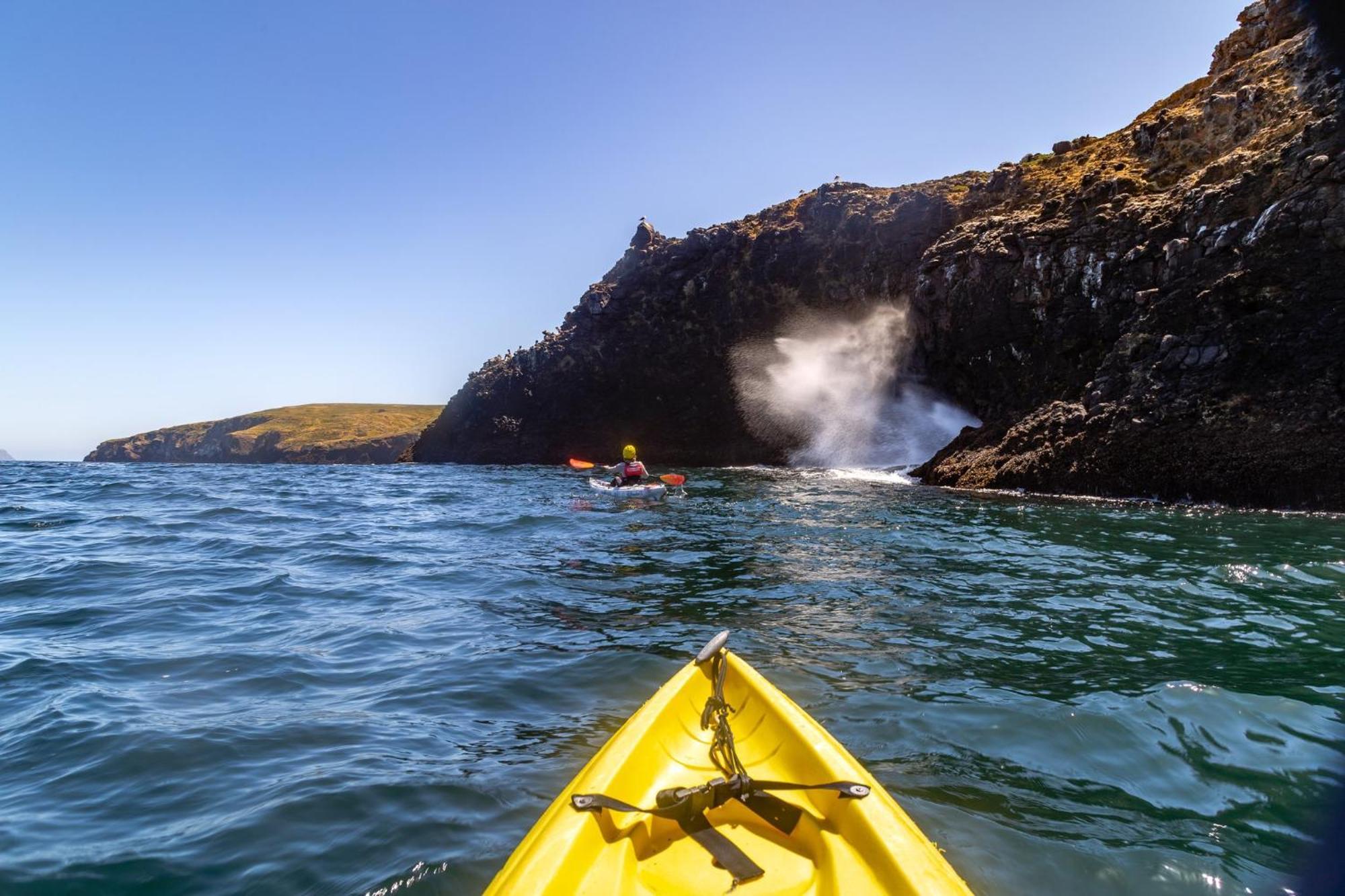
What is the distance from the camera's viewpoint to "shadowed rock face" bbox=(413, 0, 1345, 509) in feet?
62.2

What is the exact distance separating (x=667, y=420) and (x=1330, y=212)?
39172mm

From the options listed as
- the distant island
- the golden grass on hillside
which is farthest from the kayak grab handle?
the golden grass on hillside

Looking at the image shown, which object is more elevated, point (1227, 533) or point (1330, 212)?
point (1330, 212)

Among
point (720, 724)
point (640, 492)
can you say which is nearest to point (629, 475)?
point (640, 492)

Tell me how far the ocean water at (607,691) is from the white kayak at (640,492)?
856 cm

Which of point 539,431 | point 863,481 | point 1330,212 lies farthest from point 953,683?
point 539,431

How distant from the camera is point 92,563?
42.2 feet

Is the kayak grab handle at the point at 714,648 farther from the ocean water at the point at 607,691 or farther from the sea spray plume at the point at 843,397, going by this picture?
the sea spray plume at the point at 843,397

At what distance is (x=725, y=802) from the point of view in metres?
4.25

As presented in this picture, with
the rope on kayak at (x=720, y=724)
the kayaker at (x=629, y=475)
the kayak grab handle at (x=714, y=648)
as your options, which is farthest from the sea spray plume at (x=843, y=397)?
the rope on kayak at (x=720, y=724)

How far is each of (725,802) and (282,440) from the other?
138 m

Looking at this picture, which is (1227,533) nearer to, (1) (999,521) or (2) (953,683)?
(1) (999,521)

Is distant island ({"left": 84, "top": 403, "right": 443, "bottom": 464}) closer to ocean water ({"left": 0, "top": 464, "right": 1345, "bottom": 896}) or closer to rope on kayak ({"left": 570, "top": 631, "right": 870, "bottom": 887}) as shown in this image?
ocean water ({"left": 0, "top": 464, "right": 1345, "bottom": 896})

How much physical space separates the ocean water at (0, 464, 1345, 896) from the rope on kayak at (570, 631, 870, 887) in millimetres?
928
